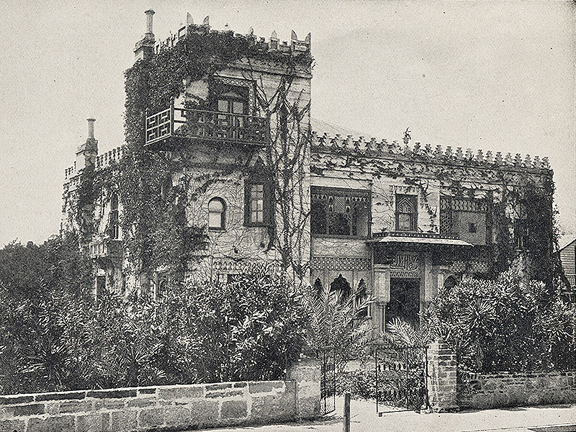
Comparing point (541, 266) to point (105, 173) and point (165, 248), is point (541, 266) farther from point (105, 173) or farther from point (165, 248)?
point (105, 173)

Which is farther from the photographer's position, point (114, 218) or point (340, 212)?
point (114, 218)

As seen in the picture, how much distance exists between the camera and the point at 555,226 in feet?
104

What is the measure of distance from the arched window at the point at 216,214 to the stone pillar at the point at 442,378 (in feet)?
34.1

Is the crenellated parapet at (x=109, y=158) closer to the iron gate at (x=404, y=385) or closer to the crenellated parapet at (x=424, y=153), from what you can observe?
the crenellated parapet at (x=424, y=153)

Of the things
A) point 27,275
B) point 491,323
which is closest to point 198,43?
point 27,275

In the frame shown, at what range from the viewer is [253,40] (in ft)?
81.3

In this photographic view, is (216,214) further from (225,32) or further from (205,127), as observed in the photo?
(225,32)

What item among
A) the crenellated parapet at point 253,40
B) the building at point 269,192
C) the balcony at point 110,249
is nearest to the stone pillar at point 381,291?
the building at point 269,192

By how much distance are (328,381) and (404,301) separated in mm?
11697

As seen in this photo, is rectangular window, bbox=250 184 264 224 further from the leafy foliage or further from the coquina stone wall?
the coquina stone wall

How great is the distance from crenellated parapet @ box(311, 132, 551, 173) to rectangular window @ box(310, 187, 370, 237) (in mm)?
1506

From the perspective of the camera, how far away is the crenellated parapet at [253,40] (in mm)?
24109

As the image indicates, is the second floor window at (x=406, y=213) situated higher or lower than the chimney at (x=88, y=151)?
lower

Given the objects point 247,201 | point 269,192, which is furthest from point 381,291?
point 247,201
